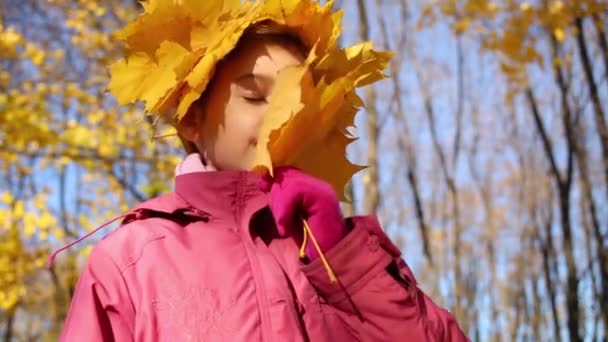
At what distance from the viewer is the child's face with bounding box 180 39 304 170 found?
1418mm

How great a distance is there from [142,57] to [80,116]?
587cm

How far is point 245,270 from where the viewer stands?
1268mm

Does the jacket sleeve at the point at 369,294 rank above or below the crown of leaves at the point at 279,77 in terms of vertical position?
below

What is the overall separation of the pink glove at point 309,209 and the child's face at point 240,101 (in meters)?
0.14

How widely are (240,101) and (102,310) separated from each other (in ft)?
1.55

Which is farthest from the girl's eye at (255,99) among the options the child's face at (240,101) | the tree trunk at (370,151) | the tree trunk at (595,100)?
the tree trunk at (595,100)

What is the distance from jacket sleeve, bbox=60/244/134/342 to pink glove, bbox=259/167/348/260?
300 mm

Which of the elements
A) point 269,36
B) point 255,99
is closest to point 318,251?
point 255,99

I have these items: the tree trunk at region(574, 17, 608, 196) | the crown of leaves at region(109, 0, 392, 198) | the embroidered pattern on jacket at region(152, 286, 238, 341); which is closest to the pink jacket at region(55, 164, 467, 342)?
the embroidered pattern on jacket at region(152, 286, 238, 341)

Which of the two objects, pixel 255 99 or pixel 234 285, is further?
pixel 255 99

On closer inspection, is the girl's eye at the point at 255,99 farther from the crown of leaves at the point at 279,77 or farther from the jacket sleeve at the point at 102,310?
the jacket sleeve at the point at 102,310

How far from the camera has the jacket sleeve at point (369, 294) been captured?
1.26 meters

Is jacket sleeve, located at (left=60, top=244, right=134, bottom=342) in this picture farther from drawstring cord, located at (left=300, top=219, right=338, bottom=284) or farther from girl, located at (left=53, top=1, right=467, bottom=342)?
drawstring cord, located at (left=300, top=219, right=338, bottom=284)

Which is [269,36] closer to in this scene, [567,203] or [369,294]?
[369,294]
